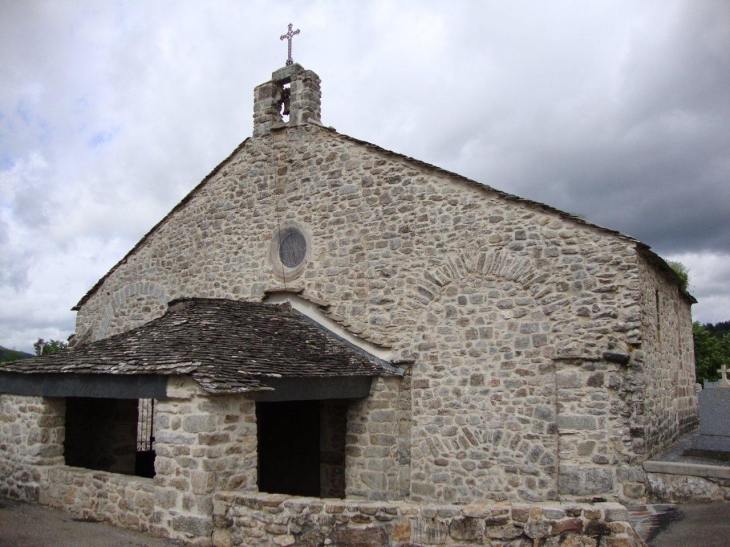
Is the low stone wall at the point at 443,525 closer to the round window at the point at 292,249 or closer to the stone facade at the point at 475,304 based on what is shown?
the stone facade at the point at 475,304

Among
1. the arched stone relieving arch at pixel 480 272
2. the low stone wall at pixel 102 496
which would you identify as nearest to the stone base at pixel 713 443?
the arched stone relieving arch at pixel 480 272

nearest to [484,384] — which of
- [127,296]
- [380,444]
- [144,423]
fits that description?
[380,444]

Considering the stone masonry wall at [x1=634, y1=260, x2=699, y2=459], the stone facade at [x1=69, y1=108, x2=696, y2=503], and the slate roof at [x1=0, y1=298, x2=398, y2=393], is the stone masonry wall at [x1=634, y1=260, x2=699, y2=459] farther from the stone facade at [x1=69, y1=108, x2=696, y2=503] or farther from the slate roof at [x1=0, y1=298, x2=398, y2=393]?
the slate roof at [x1=0, y1=298, x2=398, y2=393]

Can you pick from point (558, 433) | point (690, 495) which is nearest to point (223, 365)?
point (558, 433)

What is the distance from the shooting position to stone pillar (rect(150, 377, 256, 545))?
20.2 ft

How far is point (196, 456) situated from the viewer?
6.27 m

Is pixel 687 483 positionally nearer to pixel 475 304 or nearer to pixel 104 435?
pixel 475 304

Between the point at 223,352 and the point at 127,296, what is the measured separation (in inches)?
287

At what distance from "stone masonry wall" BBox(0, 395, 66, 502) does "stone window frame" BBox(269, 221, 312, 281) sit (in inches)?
164

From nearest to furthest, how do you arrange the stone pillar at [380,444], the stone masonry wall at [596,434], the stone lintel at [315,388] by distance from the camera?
the stone lintel at [315,388] < the stone masonry wall at [596,434] < the stone pillar at [380,444]

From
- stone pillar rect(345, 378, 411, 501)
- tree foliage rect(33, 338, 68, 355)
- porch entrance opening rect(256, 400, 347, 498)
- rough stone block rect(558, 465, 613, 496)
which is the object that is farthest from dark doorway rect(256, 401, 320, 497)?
tree foliage rect(33, 338, 68, 355)

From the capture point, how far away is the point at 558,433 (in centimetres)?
781

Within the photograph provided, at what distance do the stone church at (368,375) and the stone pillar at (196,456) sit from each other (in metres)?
0.02

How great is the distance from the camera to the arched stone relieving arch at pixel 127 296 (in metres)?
12.9
